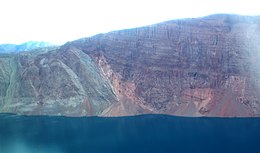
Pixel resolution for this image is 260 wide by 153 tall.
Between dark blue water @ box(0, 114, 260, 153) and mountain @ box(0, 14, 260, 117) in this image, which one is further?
mountain @ box(0, 14, 260, 117)

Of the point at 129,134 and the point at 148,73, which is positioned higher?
the point at 148,73

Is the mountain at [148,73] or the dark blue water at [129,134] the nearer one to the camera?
the dark blue water at [129,134]

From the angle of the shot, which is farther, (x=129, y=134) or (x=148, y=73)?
(x=148, y=73)

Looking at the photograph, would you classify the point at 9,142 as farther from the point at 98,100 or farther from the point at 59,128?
the point at 98,100
